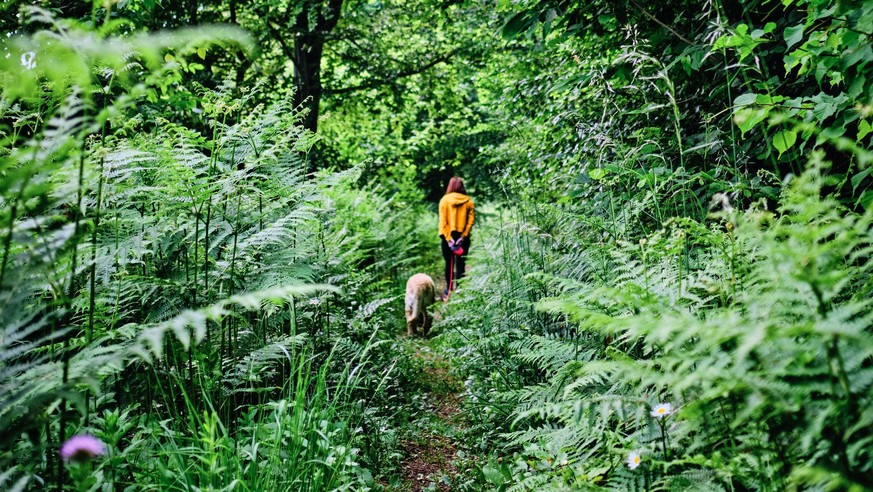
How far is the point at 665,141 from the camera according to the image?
367 centimetres

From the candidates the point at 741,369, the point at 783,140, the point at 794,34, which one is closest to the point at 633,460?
the point at 741,369

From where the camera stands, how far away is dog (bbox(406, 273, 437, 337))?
5.93 m

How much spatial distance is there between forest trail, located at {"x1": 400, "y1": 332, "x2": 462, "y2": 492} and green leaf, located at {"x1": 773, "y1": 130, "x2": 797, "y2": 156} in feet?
7.68

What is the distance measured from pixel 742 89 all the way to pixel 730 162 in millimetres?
520

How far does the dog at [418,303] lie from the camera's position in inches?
234

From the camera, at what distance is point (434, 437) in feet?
11.6

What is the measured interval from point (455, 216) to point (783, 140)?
607 centimetres

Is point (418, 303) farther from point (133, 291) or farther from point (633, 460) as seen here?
point (633, 460)

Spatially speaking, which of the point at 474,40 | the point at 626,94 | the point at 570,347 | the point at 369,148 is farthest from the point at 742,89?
the point at 369,148

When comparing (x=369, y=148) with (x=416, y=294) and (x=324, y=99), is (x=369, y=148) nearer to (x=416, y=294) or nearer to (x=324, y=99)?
(x=324, y=99)

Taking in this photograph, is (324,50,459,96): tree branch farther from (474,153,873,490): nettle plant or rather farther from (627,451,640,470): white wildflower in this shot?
(627,451,640,470): white wildflower

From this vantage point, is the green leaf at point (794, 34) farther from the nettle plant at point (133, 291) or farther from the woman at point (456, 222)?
the woman at point (456, 222)

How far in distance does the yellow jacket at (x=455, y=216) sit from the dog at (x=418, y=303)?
2.02 metres

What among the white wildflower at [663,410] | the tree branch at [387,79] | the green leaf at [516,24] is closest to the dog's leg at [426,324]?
the green leaf at [516,24]
